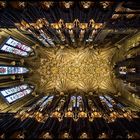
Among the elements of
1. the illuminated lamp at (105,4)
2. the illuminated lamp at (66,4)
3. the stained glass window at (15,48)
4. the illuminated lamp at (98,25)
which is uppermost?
the illuminated lamp at (66,4)

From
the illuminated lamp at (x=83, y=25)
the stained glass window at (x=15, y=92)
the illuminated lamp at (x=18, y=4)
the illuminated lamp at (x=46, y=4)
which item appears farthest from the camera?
the stained glass window at (x=15, y=92)

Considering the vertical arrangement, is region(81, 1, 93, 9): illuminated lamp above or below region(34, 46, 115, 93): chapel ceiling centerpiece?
above

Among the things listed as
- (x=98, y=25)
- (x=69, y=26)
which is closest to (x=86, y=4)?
(x=98, y=25)

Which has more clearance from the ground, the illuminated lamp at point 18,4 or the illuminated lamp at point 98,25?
the illuminated lamp at point 18,4

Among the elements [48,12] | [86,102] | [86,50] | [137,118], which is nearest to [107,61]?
[86,50]

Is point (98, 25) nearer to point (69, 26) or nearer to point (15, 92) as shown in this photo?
point (69, 26)

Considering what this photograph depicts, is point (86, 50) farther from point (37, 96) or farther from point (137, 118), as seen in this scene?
point (137, 118)

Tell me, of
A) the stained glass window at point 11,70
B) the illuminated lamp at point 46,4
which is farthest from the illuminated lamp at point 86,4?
the stained glass window at point 11,70

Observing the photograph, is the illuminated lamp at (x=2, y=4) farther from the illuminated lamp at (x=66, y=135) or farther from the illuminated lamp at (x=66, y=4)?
the illuminated lamp at (x=66, y=135)

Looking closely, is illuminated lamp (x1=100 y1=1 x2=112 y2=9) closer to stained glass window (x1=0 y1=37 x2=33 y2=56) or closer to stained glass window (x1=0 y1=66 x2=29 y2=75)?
stained glass window (x1=0 y1=37 x2=33 y2=56)

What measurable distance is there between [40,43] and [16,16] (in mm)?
7615

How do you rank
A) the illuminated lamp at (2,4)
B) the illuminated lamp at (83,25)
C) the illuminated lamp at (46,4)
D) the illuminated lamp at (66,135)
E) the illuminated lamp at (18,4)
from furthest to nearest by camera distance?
the illuminated lamp at (83,25), the illuminated lamp at (66,135), the illuminated lamp at (46,4), the illuminated lamp at (18,4), the illuminated lamp at (2,4)

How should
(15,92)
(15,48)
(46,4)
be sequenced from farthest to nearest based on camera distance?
1. (15,48)
2. (15,92)
3. (46,4)

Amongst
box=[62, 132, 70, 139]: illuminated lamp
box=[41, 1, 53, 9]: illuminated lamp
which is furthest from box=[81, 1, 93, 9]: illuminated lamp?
box=[62, 132, 70, 139]: illuminated lamp
